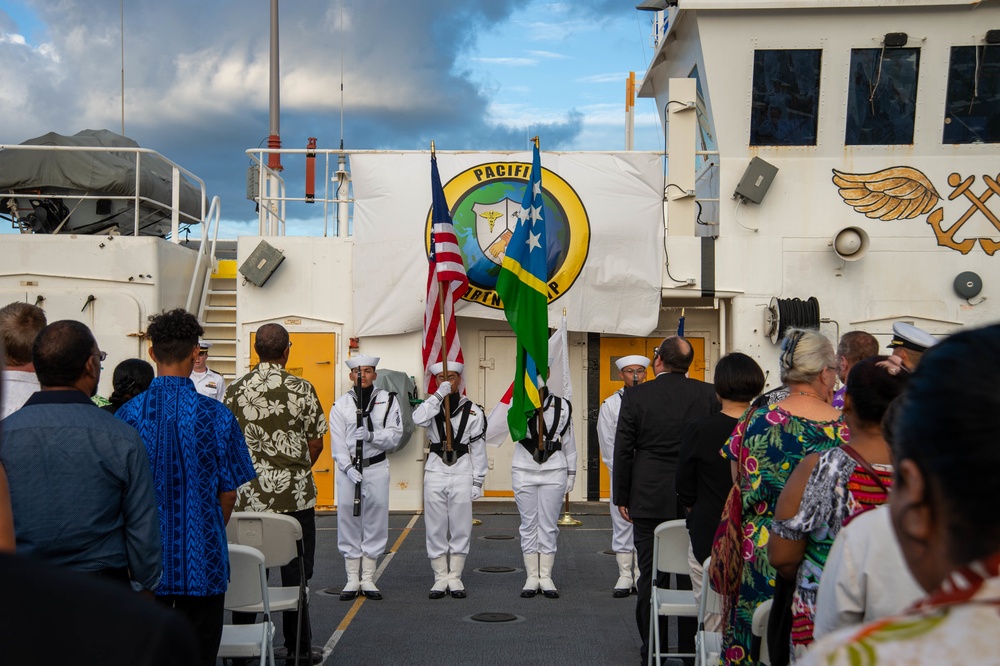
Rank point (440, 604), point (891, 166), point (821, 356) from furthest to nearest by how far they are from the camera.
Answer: point (891, 166)
point (440, 604)
point (821, 356)

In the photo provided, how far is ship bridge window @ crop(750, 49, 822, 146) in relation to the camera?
13.5 m

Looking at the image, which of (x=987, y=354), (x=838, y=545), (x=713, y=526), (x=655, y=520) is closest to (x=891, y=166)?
(x=655, y=520)

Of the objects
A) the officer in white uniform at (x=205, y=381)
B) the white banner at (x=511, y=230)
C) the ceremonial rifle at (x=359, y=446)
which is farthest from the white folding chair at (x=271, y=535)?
the white banner at (x=511, y=230)

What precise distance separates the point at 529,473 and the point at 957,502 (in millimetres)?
8155

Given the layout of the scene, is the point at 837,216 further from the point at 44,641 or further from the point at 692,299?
the point at 44,641

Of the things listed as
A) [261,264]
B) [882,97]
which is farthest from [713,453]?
[261,264]

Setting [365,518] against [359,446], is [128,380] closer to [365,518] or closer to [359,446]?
[359,446]

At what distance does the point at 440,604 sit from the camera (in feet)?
29.1

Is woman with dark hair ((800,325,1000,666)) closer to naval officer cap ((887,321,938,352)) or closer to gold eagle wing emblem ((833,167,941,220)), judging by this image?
naval officer cap ((887,321,938,352))

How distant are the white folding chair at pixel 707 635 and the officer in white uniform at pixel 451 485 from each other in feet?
12.7

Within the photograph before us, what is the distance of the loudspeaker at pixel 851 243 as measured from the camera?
13438 mm

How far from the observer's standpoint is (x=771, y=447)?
4.07m

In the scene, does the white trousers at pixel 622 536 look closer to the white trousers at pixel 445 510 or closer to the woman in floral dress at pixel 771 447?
the white trousers at pixel 445 510

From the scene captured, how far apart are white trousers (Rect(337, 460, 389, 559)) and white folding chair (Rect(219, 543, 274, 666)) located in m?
3.38
